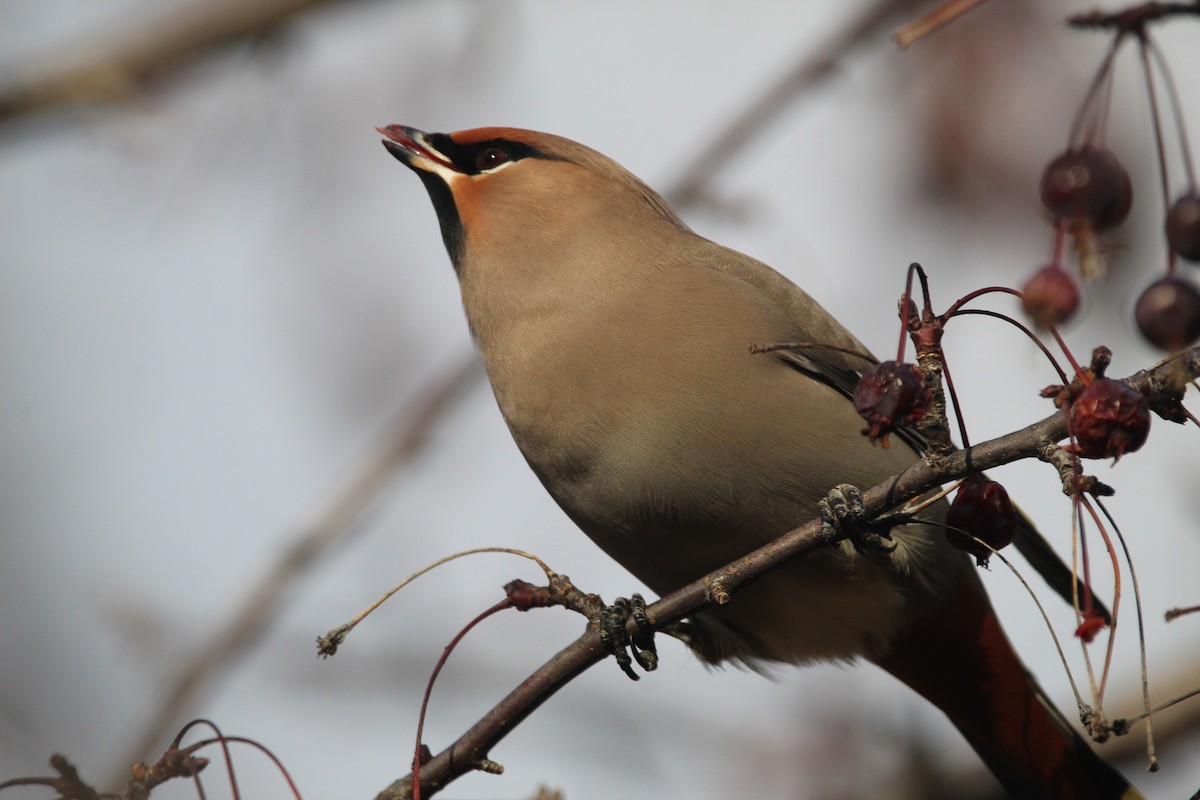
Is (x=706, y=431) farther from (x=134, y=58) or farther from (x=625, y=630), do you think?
(x=134, y=58)

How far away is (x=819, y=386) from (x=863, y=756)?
8.15 feet

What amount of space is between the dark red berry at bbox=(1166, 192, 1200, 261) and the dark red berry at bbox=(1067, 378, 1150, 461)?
251 millimetres

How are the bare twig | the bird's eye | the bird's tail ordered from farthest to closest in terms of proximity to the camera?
the bird's eye < the bird's tail < the bare twig

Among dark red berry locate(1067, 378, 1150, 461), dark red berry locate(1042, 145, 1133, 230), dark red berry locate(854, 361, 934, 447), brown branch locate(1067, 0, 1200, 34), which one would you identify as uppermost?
brown branch locate(1067, 0, 1200, 34)

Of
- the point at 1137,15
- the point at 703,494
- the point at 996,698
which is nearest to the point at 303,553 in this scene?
the point at 703,494

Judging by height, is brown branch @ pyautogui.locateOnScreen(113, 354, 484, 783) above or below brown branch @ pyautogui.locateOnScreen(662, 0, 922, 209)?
below

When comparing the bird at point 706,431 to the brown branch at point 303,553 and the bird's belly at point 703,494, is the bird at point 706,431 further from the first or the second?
the brown branch at point 303,553

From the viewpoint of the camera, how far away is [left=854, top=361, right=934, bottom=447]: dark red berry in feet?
8.82

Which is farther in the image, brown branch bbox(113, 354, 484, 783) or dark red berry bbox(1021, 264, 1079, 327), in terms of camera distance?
brown branch bbox(113, 354, 484, 783)

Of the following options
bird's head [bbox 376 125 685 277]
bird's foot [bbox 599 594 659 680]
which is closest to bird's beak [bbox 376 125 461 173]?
bird's head [bbox 376 125 685 277]

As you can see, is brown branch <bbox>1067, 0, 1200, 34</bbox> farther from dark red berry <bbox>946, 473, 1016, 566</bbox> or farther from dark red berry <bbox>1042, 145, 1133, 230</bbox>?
dark red berry <bbox>946, 473, 1016, 566</bbox>

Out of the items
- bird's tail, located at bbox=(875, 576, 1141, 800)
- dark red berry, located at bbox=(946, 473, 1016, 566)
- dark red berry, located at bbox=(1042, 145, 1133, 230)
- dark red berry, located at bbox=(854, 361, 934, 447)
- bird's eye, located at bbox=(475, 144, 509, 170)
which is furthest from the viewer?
bird's eye, located at bbox=(475, 144, 509, 170)

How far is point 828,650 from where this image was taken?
4.51m

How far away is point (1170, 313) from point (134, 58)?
447 cm
